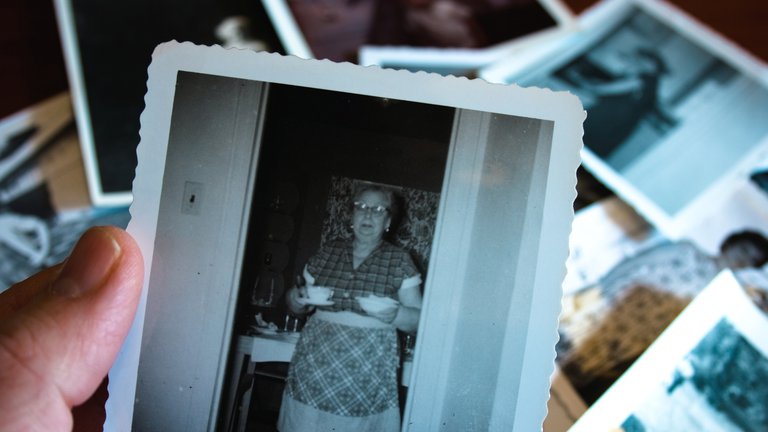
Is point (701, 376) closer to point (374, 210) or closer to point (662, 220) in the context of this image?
point (662, 220)

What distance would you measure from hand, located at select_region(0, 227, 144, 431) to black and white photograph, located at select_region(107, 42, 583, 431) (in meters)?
0.03

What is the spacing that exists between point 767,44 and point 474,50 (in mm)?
579

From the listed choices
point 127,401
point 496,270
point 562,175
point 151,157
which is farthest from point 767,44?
point 127,401

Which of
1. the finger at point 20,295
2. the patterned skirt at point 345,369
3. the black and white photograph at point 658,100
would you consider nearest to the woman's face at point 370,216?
the patterned skirt at point 345,369

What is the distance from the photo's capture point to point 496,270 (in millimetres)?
615

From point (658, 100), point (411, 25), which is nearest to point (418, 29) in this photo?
point (411, 25)

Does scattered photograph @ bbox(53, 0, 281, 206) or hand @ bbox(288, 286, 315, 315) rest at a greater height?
scattered photograph @ bbox(53, 0, 281, 206)

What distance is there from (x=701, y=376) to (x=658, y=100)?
50 cm

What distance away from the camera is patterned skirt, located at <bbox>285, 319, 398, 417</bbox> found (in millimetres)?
625

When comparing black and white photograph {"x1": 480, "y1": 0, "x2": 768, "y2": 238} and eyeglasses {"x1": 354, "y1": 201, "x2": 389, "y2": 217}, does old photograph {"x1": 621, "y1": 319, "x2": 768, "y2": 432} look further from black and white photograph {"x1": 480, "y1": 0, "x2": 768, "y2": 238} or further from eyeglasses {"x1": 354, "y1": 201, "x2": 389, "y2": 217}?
eyeglasses {"x1": 354, "y1": 201, "x2": 389, "y2": 217}

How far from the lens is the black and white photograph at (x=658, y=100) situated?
0.96 meters

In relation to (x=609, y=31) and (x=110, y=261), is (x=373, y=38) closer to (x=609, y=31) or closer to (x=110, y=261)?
(x=609, y=31)

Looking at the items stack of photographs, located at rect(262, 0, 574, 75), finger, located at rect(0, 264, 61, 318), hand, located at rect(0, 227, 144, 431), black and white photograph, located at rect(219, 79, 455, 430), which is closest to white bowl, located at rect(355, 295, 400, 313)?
black and white photograph, located at rect(219, 79, 455, 430)

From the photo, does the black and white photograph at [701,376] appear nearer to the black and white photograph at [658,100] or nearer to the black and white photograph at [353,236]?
the black and white photograph at [658,100]
